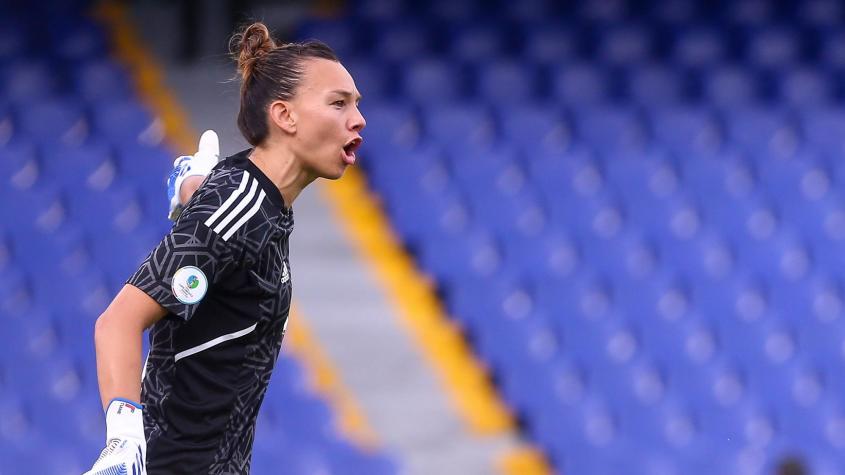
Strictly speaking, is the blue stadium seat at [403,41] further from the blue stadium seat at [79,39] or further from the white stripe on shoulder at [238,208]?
the white stripe on shoulder at [238,208]

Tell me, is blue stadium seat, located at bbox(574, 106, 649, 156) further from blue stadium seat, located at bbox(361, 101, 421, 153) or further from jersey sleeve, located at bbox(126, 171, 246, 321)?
jersey sleeve, located at bbox(126, 171, 246, 321)

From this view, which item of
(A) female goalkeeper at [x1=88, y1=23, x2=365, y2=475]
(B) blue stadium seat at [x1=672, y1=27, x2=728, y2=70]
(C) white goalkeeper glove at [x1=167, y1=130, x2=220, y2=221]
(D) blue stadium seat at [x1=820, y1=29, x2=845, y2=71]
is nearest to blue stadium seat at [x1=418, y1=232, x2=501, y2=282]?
(B) blue stadium seat at [x1=672, y1=27, x2=728, y2=70]

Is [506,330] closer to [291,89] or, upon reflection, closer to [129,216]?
[129,216]

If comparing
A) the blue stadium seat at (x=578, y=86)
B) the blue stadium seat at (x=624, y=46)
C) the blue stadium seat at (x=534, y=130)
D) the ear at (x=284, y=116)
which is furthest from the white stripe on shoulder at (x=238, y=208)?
the blue stadium seat at (x=624, y=46)

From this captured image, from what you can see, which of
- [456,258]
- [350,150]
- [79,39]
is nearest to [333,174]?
[350,150]

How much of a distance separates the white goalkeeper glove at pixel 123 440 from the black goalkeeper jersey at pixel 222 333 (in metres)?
0.18

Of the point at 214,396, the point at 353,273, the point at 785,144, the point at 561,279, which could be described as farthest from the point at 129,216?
the point at 214,396

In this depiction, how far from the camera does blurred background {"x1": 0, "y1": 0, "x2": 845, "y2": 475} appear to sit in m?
6.53

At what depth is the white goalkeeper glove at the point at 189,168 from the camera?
2.44m

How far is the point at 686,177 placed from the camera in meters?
7.52

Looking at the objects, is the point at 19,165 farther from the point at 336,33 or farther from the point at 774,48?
the point at 774,48

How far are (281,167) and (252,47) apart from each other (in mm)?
243

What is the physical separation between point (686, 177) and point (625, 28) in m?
1.23

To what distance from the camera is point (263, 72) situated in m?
2.21
